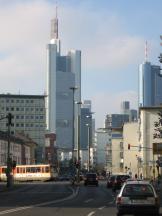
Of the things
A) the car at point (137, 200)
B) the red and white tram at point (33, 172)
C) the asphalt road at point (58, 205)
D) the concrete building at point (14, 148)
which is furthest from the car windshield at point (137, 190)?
the concrete building at point (14, 148)

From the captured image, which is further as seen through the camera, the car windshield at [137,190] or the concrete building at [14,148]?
the concrete building at [14,148]

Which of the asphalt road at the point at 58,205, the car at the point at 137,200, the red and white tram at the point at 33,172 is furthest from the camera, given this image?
the red and white tram at the point at 33,172

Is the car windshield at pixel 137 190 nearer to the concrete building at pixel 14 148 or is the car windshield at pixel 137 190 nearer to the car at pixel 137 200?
the car at pixel 137 200

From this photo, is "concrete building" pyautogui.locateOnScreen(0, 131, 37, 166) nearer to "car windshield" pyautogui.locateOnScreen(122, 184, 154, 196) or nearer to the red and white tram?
the red and white tram

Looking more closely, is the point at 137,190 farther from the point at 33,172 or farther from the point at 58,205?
the point at 33,172

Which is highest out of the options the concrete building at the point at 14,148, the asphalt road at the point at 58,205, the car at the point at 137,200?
the concrete building at the point at 14,148

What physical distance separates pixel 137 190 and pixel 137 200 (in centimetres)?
36

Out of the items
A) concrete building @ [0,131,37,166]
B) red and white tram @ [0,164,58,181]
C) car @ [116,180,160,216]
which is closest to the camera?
car @ [116,180,160,216]

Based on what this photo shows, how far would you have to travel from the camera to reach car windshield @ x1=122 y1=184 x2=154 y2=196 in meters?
23.1

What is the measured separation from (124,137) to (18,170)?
9366 cm

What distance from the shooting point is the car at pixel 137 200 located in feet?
75.4

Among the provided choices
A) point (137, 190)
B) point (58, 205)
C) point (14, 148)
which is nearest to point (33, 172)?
point (58, 205)

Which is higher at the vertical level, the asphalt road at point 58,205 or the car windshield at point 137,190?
the car windshield at point 137,190

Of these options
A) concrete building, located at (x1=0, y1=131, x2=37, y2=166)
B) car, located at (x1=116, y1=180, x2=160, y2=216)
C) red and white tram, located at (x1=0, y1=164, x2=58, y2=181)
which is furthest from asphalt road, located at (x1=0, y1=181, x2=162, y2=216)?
concrete building, located at (x1=0, y1=131, x2=37, y2=166)
